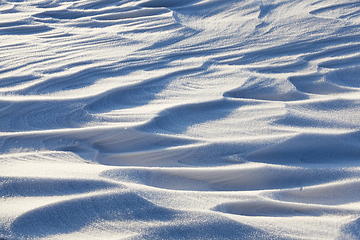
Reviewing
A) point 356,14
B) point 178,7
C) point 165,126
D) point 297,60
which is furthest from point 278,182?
point 178,7

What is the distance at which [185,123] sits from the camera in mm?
1514

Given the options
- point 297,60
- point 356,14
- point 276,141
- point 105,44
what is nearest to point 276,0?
point 356,14

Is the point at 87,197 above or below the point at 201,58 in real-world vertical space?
below

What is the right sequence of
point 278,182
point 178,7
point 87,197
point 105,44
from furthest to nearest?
point 178,7 → point 105,44 → point 278,182 → point 87,197

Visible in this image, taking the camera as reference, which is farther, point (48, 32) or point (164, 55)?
point (48, 32)

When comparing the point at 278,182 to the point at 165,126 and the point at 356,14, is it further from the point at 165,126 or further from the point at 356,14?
the point at 356,14

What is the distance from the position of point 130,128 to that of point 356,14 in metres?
1.66

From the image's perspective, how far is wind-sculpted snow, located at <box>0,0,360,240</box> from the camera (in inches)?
41.7

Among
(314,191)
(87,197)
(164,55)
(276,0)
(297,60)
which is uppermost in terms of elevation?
(276,0)

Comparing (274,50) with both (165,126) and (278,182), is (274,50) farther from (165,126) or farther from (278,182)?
(278,182)

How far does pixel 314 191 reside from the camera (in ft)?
3.84

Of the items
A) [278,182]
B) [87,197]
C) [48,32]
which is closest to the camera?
[87,197]

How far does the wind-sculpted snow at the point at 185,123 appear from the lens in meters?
1.06

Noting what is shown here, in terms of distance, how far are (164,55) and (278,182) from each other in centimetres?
108
